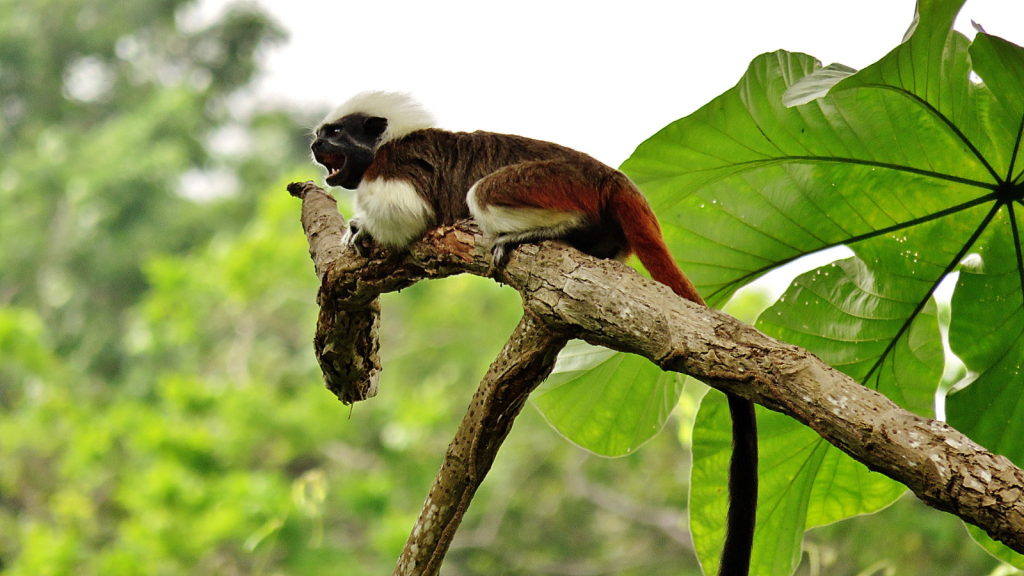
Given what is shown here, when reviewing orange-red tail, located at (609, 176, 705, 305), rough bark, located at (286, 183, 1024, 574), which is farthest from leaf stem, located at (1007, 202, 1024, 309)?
rough bark, located at (286, 183, 1024, 574)

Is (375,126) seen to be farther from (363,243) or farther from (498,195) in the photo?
(498,195)

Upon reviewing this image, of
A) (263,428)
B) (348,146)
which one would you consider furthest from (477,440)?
(263,428)

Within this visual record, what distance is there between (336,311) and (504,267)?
0.55 m

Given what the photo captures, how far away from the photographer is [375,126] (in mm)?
2275

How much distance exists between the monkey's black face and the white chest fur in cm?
27

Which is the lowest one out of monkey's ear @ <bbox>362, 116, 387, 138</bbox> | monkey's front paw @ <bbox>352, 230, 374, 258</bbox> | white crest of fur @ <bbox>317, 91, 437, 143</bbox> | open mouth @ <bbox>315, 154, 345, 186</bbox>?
monkey's front paw @ <bbox>352, 230, 374, 258</bbox>

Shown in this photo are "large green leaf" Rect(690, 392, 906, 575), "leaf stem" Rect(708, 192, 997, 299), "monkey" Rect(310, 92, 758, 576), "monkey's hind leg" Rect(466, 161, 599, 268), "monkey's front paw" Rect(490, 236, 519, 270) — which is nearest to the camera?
"monkey" Rect(310, 92, 758, 576)

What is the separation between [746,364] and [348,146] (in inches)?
55.1

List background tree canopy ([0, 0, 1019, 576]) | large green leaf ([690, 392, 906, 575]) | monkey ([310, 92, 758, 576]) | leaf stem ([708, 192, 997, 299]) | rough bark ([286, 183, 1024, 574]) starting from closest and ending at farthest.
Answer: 1. rough bark ([286, 183, 1024, 574])
2. monkey ([310, 92, 758, 576])
3. leaf stem ([708, 192, 997, 299])
4. large green leaf ([690, 392, 906, 575])
5. background tree canopy ([0, 0, 1019, 576])

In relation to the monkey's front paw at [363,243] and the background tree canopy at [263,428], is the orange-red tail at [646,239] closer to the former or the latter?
the background tree canopy at [263,428]

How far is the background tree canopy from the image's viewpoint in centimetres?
530

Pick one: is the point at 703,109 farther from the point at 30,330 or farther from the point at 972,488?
the point at 30,330

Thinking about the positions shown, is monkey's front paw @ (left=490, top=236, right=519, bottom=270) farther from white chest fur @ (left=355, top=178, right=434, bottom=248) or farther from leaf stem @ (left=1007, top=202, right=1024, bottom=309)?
leaf stem @ (left=1007, top=202, right=1024, bottom=309)

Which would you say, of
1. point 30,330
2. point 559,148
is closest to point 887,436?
point 559,148
